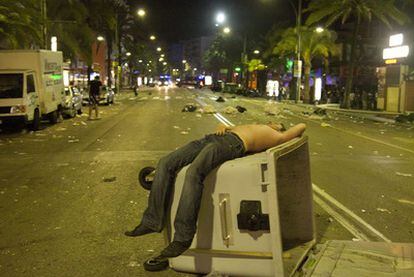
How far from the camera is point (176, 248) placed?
454 centimetres

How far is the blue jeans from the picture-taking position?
4406 mm

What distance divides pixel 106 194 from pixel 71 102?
17.4m

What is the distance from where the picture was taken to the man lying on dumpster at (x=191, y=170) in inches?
174

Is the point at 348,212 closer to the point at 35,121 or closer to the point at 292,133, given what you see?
the point at 292,133

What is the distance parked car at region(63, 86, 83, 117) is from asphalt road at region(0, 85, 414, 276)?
7.05 metres

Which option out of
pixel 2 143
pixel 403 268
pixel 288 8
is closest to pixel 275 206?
pixel 403 268

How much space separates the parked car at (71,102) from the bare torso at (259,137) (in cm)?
2004

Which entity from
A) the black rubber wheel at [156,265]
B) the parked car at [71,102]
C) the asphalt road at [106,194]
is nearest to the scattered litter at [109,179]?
the asphalt road at [106,194]

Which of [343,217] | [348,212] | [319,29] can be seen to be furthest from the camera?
[319,29]

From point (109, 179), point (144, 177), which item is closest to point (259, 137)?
point (144, 177)

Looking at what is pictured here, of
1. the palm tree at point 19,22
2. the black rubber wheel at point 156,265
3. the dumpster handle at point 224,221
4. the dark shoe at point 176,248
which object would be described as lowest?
the black rubber wheel at point 156,265

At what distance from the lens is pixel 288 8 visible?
64.6 metres

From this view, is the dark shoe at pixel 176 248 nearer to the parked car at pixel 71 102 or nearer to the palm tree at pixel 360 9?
the parked car at pixel 71 102

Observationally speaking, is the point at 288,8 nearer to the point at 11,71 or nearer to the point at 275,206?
the point at 11,71
